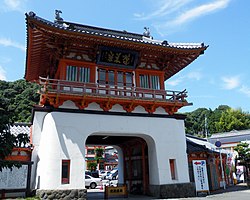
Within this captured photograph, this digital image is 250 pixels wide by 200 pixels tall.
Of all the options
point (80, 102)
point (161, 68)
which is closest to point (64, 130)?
point (80, 102)

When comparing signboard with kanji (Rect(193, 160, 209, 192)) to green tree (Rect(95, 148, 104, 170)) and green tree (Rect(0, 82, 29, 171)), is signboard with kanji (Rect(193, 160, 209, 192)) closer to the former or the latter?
green tree (Rect(0, 82, 29, 171))

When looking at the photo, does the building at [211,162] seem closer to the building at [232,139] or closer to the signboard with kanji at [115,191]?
the signboard with kanji at [115,191]

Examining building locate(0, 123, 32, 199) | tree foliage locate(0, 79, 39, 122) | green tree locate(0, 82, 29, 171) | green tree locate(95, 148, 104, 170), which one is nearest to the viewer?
green tree locate(0, 82, 29, 171)

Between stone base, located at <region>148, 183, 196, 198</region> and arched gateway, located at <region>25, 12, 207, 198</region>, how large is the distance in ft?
0.17

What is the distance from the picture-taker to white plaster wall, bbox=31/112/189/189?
11.8m

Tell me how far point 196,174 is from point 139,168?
3737 millimetres

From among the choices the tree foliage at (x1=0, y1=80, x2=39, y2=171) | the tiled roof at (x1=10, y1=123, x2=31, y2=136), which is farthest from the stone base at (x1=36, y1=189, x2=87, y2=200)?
the tiled roof at (x1=10, y1=123, x2=31, y2=136)

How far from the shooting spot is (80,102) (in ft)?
42.7

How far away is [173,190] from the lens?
13.5 meters

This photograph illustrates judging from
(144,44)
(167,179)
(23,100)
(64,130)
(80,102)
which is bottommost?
(167,179)

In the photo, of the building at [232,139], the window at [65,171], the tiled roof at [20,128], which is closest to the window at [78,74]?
the window at [65,171]

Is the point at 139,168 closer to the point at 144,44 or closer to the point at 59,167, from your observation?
the point at 59,167

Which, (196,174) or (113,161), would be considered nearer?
(196,174)

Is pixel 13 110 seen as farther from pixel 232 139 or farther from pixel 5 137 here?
pixel 232 139
